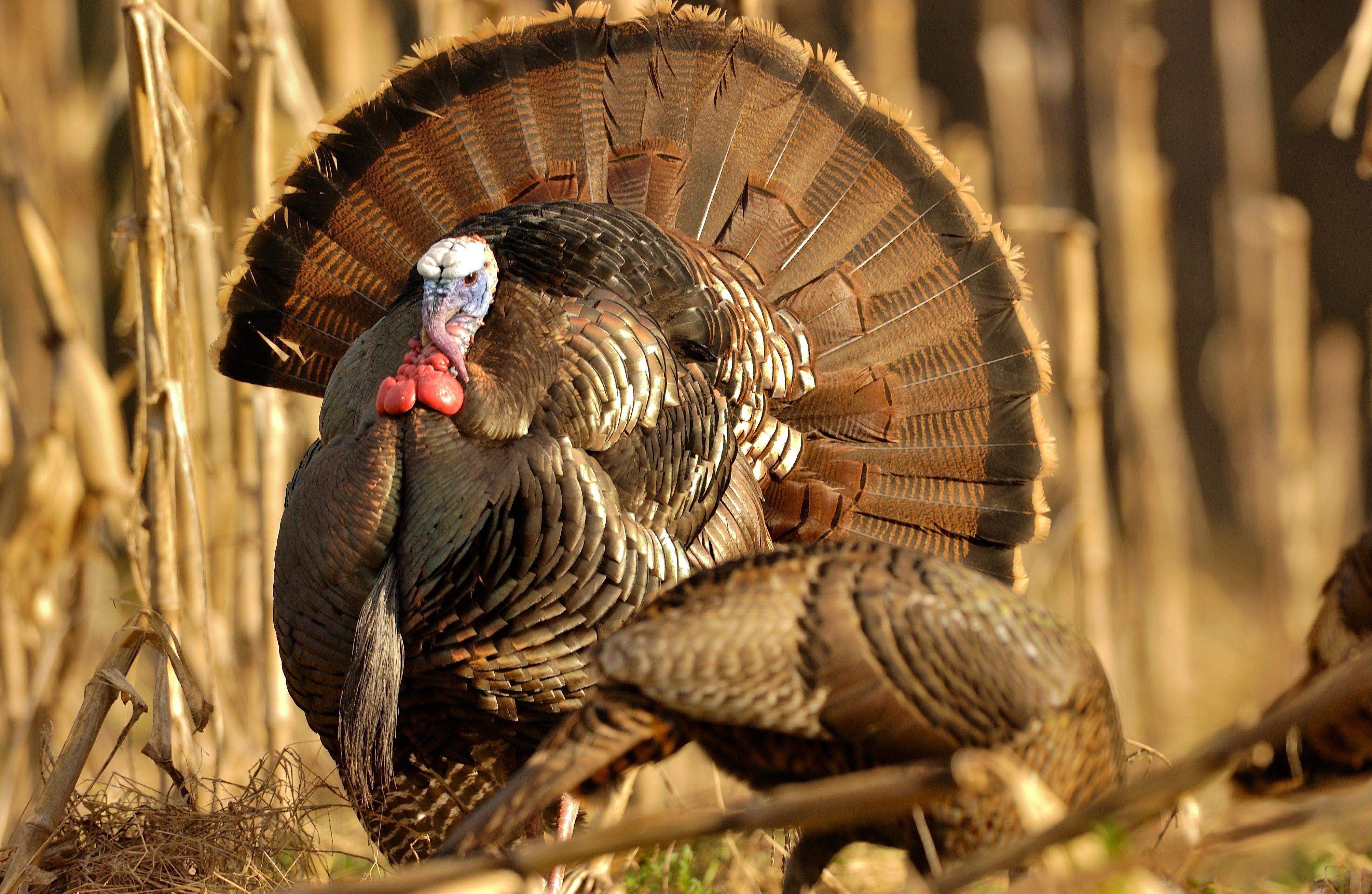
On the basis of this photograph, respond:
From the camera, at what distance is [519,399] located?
2.49m

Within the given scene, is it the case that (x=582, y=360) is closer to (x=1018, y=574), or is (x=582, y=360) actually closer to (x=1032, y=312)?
(x=1018, y=574)

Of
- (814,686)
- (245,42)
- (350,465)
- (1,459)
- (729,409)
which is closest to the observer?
(814,686)

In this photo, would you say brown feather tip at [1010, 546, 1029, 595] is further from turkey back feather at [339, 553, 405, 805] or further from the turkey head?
turkey back feather at [339, 553, 405, 805]

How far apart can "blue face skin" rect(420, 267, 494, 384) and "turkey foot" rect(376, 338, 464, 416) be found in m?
0.02

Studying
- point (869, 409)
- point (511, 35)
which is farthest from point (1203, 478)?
point (511, 35)

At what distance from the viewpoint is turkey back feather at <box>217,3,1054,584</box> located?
10.0 ft

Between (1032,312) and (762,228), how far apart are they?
11.7ft

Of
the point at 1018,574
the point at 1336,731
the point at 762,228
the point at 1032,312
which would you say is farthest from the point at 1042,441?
the point at 1032,312

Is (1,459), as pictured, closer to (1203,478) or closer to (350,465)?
(350,465)

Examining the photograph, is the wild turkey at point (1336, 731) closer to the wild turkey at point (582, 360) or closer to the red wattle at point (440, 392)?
the wild turkey at point (582, 360)

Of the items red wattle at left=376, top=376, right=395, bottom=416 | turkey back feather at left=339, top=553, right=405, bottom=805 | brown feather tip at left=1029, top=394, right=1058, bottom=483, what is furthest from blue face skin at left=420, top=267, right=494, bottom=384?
brown feather tip at left=1029, top=394, right=1058, bottom=483

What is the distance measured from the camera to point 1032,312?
6.46m

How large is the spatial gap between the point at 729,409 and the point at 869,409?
0.46 meters

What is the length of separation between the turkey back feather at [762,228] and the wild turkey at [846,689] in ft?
3.60
